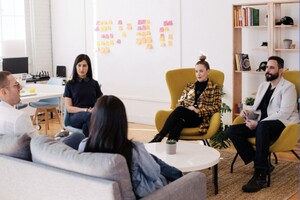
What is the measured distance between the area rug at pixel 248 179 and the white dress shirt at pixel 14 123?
1737 millimetres

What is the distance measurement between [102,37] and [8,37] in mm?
1647

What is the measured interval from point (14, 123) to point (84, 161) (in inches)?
41.1

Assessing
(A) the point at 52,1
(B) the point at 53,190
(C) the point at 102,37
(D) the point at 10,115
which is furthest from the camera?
(A) the point at 52,1

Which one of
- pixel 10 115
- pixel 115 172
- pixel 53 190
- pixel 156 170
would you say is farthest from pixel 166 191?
pixel 10 115

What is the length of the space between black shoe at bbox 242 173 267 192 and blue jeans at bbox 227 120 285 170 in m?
0.09

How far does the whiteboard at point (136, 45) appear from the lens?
7328mm

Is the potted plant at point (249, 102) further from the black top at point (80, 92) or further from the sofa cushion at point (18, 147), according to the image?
the sofa cushion at point (18, 147)

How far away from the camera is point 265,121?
4.66 metres

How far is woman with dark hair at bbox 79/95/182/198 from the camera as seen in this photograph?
2590 millimetres

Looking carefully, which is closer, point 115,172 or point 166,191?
point 115,172

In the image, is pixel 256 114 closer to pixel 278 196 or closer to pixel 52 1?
pixel 278 196

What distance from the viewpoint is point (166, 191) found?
8.81 feet

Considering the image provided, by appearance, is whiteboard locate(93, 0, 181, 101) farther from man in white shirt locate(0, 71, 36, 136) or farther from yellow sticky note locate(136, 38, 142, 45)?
man in white shirt locate(0, 71, 36, 136)

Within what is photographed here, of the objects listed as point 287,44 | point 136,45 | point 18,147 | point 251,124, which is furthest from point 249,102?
point 18,147
